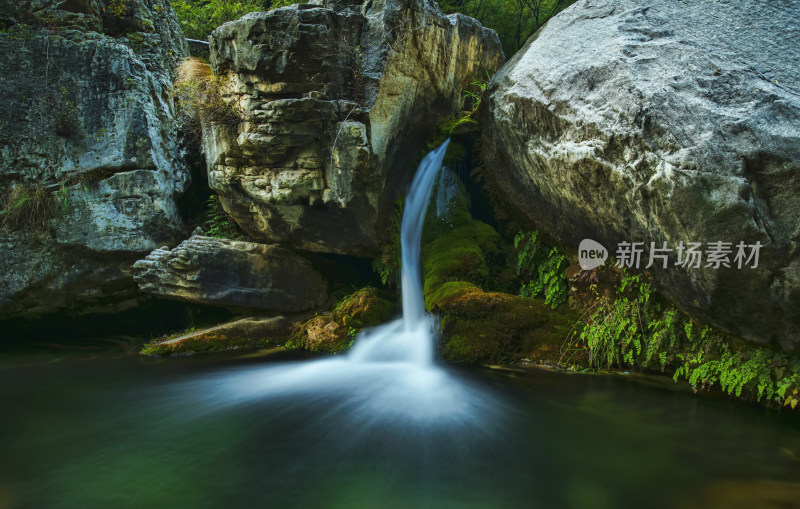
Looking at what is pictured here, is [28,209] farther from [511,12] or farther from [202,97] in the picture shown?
[511,12]

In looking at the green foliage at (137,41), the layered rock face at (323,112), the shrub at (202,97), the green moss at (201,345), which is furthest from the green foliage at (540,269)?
the green foliage at (137,41)

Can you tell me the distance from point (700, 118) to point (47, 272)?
9714 mm

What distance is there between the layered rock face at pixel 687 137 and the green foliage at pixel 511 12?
6964 millimetres

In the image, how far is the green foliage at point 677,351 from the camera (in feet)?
16.2

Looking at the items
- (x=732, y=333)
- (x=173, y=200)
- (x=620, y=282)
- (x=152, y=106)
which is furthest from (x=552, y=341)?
(x=152, y=106)

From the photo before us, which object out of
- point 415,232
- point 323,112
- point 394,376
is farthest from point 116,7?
point 394,376

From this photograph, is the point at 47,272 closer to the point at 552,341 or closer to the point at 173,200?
the point at 173,200

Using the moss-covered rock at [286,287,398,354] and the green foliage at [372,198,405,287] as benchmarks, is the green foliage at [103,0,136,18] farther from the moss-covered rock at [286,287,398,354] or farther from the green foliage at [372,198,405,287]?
the moss-covered rock at [286,287,398,354]

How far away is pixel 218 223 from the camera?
9078 millimetres

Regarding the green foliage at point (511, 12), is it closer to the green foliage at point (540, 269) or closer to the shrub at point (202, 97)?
the shrub at point (202, 97)

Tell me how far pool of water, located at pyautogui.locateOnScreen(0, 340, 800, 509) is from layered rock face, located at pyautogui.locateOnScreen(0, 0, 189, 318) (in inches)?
86.3

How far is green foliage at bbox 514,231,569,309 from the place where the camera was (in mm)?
7109

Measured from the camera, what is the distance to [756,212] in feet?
14.0

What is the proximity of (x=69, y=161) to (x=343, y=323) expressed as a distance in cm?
550
